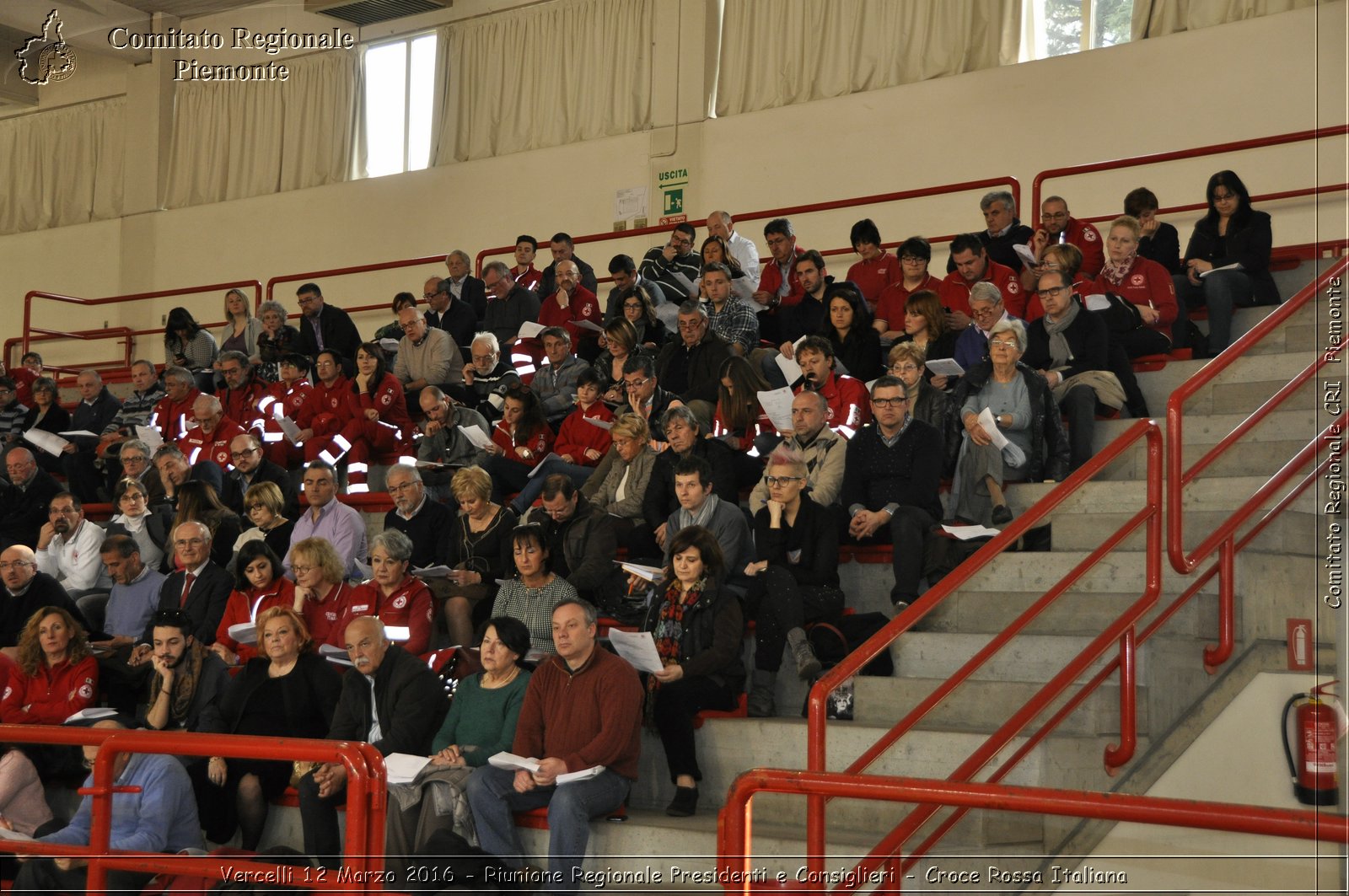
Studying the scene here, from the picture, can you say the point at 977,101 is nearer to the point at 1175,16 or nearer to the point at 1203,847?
the point at 1175,16

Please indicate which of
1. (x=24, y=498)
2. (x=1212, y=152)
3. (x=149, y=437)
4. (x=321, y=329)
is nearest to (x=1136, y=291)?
(x=1212, y=152)

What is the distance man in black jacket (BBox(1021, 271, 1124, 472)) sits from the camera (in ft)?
21.7

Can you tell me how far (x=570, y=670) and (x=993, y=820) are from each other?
1.82m

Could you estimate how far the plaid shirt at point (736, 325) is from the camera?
8875 millimetres

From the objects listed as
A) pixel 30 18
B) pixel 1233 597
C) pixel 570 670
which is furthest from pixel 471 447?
pixel 30 18

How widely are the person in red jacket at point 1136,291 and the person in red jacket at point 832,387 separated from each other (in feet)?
4.17

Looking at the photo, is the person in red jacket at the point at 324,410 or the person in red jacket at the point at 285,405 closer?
the person in red jacket at the point at 324,410

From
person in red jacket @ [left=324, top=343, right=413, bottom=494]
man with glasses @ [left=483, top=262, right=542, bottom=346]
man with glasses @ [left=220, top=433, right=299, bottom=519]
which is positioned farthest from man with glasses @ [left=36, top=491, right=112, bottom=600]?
man with glasses @ [left=483, top=262, right=542, bottom=346]

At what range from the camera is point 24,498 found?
952 cm

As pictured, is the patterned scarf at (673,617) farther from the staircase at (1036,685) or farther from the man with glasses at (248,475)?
the man with glasses at (248,475)

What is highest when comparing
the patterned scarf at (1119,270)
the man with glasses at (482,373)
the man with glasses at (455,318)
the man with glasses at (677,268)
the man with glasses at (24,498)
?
the man with glasses at (677,268)

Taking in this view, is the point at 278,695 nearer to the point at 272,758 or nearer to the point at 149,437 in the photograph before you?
the point at 272,758

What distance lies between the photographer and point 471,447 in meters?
8.75

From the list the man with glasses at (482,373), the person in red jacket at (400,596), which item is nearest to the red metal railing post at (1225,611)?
the person in red jacket at (400,596)
